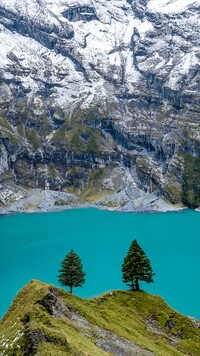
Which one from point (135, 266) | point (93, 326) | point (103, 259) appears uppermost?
point (103, 259)

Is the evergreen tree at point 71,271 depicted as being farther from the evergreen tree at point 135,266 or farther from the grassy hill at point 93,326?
the grassy hill at point 93,326

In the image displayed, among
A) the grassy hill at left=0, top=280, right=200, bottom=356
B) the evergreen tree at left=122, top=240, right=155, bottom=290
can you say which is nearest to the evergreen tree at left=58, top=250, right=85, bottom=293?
the evergreen tree at left=122, top=240, right=155, bottom=290

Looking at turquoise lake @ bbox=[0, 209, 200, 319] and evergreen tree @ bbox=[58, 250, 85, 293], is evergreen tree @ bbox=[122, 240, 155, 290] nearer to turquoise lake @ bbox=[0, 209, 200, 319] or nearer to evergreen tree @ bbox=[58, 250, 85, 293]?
evergreen tree @ bbox=[58, 250, 85, 293]

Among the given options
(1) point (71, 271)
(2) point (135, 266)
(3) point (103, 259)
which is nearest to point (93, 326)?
(1) point (71, 271)

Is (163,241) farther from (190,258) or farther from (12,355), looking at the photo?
(12,355)

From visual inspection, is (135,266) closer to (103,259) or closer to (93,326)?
(93,326)

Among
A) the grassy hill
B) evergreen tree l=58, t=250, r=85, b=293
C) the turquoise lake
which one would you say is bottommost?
the grassy hill
